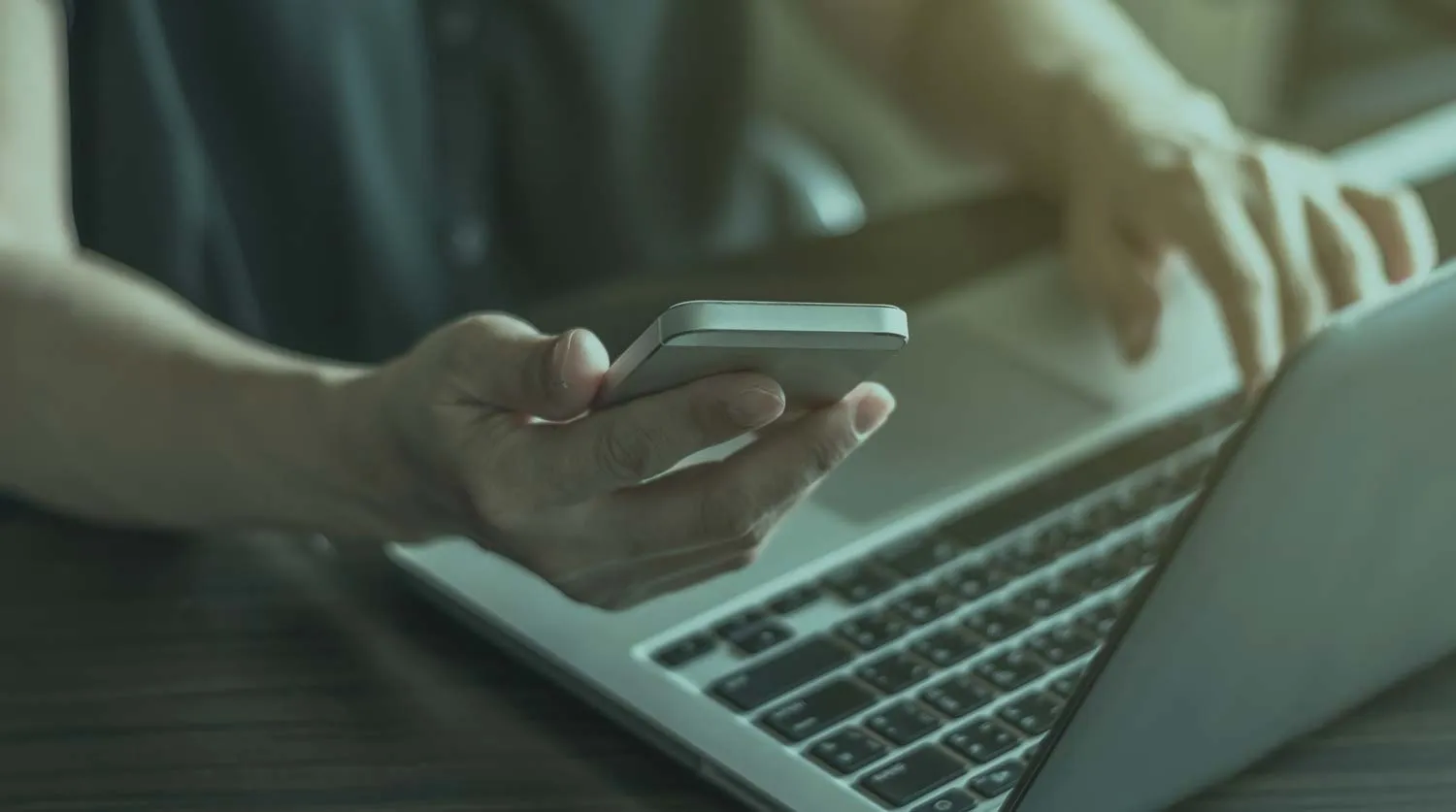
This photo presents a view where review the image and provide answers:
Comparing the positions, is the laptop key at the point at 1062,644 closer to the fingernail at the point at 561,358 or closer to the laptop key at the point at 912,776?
the laptop key at the point at 912,776

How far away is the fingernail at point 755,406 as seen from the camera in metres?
0.47

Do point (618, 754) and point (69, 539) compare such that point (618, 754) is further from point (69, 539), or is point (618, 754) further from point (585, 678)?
point (69, 539)

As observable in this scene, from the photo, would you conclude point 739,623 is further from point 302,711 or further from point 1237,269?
point 1237,269

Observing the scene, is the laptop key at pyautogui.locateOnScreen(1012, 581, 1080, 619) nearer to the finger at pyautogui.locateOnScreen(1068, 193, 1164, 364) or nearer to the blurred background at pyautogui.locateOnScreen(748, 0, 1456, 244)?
the finger at pyautogui.locateOnScreen(1068, 193, 1164, 364)

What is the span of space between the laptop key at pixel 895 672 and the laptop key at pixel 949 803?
5 cm

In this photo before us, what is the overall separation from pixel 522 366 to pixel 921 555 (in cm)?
20

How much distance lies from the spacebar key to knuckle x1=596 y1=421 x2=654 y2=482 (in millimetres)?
94

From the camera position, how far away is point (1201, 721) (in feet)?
1.65

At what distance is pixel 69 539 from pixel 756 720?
0.99ft

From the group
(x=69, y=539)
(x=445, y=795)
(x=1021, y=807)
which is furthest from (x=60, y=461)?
(x=1021, y=807)

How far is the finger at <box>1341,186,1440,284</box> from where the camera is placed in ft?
2.41

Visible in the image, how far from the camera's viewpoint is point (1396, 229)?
740 millimetres

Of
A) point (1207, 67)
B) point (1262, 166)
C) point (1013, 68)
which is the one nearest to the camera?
point (1262, 166)

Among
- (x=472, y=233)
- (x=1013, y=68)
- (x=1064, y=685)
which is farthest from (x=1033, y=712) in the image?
(x=472, y=233)
